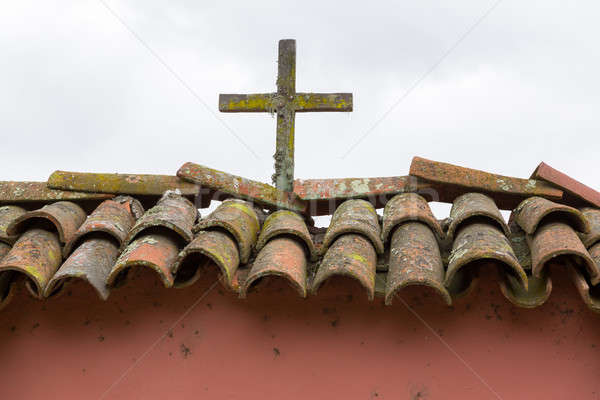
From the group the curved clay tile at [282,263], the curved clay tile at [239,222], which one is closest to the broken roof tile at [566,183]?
the curved clay tile at [282,263]

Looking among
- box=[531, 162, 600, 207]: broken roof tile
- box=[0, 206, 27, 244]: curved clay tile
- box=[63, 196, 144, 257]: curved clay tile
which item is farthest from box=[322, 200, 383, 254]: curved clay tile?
box=[0, 206, 27, 244]: curved clay tile

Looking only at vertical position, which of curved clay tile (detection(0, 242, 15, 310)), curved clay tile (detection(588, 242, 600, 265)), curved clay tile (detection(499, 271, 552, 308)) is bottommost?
curved clay tile (detection(0, 242, 15, 310))

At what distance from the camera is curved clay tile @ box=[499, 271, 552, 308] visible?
9.67 ft

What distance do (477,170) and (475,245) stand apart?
1.00m

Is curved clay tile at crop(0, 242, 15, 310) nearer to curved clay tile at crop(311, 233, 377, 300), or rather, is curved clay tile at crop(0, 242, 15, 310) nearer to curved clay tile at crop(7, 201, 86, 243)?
curved clay tile at crop(7, 201, 86, 243)

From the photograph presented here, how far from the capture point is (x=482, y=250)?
2.82 meters

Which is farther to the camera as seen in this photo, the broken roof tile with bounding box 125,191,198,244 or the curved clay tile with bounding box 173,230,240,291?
the broken roof tile with bounding box 125,191,198,244

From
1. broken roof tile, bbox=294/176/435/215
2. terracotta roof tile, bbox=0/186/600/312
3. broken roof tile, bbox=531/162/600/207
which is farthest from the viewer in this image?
broken roof tile, bbox=294/176/435/215

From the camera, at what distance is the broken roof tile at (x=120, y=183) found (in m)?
3.93

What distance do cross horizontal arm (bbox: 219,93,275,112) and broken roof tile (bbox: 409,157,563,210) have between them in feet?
4.12

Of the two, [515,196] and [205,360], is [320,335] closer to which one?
[205,360]

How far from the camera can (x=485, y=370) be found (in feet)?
9.95

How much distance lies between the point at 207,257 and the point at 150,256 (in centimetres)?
35

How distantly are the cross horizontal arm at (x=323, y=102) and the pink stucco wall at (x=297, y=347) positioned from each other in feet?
5.36
